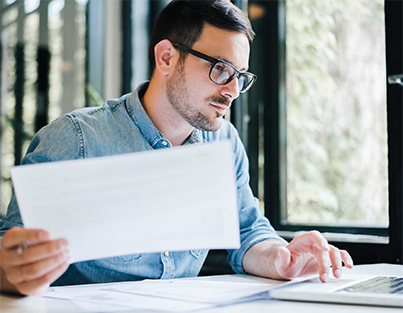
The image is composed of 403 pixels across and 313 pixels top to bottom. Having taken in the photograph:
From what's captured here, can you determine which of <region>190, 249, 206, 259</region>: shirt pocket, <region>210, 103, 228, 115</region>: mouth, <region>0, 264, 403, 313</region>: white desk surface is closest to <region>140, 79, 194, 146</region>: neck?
<region>210, 103, 228, 115</region>: mouth

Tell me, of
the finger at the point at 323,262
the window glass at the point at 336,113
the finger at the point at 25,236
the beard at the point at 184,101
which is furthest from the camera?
the window glass at the point at 336,113

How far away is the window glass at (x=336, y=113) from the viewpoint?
66.7 inches

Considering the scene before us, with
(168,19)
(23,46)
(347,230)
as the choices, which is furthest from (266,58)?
(23,46)

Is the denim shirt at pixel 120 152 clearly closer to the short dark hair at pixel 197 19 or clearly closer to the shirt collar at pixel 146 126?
the shirt collar at pixel 146 126

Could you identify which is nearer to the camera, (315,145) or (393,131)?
(393,131)

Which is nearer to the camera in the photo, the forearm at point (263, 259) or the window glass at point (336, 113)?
the forearm at point (263, 259)

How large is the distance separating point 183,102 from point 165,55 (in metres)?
0.17

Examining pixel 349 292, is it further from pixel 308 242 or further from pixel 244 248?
pixel 244 248

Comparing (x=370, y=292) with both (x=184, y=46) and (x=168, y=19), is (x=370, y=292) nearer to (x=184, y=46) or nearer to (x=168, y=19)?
(x=184, y=46)

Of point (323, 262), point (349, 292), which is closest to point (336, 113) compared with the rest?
point (323, 262)

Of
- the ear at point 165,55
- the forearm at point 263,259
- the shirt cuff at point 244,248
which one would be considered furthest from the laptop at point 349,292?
the ear at point 165,55

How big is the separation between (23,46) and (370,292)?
107 inches

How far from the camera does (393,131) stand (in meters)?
1.48

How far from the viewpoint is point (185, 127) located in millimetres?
1409
